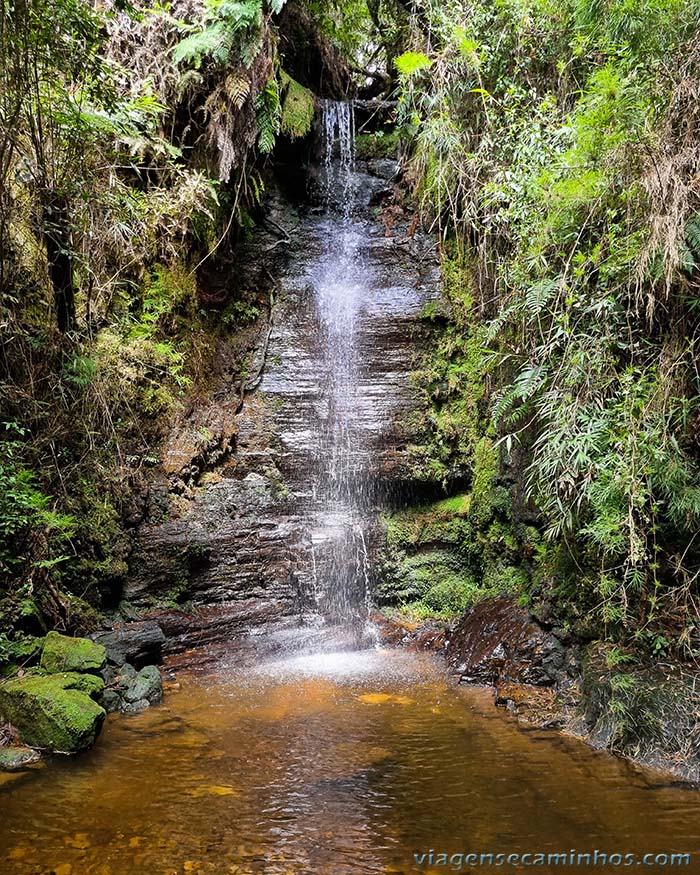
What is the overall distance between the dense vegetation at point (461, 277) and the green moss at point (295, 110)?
46mm

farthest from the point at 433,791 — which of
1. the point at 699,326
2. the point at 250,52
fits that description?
the point at 250,52

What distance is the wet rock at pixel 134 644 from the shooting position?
5293 mm

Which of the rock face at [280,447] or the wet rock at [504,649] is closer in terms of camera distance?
the wet rock at [504,649]

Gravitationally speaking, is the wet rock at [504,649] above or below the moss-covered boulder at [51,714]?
below

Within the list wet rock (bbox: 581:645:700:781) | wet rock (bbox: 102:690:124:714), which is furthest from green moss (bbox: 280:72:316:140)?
wet rock (bbox: 581:645:700:781)

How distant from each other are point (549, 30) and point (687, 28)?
2666 mm

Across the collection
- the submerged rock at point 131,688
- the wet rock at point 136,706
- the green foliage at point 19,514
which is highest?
the green foliage at point 19,514

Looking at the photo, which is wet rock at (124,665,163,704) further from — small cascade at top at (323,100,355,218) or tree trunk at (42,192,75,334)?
small cascade at top at (323,100,355,218)

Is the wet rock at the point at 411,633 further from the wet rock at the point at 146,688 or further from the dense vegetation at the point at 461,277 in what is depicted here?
the wet rock at the point at 146,688

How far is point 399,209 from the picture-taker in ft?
32.4

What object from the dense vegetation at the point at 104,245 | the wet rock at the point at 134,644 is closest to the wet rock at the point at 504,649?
the wet rock at the point at 134,644

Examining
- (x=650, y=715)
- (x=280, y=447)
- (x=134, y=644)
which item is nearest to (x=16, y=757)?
(x=134, y=644)

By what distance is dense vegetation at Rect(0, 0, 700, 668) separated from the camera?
160 inches

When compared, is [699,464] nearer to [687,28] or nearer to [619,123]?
[619,123]
